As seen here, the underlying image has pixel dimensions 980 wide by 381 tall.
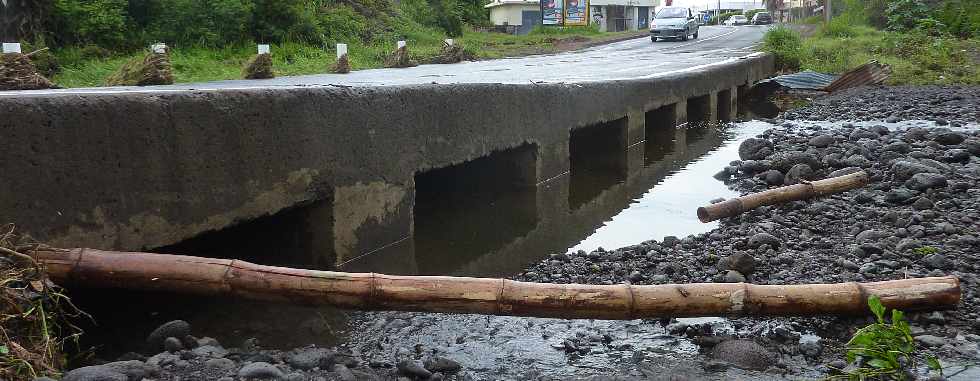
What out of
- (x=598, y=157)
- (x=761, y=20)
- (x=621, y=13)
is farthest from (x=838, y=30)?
(x=761, y=20)

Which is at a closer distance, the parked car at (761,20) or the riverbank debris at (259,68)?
the riverbank debris at (259,68)

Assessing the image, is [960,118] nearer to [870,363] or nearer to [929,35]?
[870,363]

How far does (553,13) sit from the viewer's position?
136 feet

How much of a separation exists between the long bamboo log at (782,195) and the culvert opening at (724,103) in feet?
29.6

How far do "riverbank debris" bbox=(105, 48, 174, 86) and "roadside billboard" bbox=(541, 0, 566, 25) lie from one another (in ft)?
102

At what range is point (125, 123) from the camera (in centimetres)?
366

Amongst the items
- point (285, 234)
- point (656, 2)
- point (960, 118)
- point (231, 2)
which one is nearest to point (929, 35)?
point (960, 118)

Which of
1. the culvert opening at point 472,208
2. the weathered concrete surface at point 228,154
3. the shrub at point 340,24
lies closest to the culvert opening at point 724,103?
the culvert opening at point 472,208

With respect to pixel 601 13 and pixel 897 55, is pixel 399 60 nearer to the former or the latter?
pixel 897 55

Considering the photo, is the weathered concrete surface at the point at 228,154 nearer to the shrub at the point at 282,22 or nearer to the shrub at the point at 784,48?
the shrub at the point at 282,22

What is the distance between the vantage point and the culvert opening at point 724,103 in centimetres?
1587

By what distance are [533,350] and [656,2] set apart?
198 feet

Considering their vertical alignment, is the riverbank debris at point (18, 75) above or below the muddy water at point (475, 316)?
above

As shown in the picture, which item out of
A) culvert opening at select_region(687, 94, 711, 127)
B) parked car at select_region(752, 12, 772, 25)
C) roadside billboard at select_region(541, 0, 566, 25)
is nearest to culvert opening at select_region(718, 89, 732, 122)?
culvert opening at select_region(687, 94, 711, 127)
